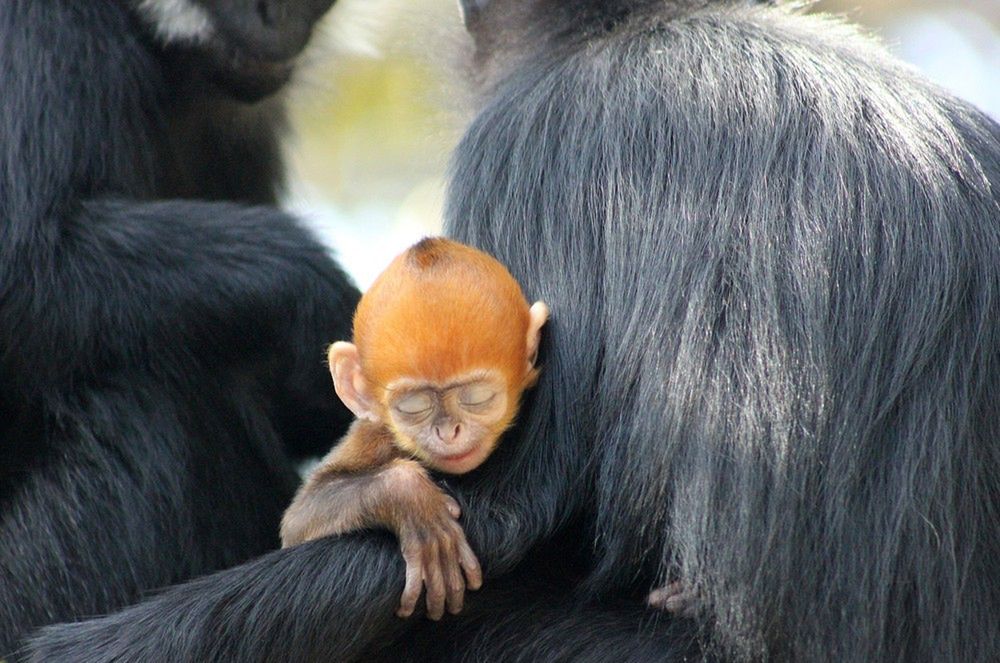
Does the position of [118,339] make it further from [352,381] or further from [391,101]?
[391,101]

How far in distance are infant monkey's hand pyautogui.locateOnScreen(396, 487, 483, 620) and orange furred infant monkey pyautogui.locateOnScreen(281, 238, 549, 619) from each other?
0.06m


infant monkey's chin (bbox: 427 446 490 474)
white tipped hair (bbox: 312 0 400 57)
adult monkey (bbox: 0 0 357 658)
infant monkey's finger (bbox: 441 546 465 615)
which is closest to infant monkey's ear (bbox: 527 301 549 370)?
infant monkey's chin (bbox: 427 446 490 474)

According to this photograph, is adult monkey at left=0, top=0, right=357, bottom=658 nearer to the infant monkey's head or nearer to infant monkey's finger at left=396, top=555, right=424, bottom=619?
the infant monkey's head

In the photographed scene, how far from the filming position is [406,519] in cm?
240

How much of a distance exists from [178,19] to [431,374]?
1.56 metres

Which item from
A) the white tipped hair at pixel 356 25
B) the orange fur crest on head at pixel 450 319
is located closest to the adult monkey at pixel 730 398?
the orange fur crest on head at pixel 450 319

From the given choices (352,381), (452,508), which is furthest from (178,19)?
(452,508)

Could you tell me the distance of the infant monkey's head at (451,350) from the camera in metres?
2.55

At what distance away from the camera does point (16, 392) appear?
323cm

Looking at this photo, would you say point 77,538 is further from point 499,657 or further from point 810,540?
point 810,540

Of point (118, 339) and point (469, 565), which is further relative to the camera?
point (118, 339)

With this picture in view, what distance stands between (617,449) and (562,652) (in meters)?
0.38

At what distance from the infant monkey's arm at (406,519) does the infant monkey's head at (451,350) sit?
3.4 inches

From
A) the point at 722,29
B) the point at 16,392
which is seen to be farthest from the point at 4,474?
the point at 722,29
